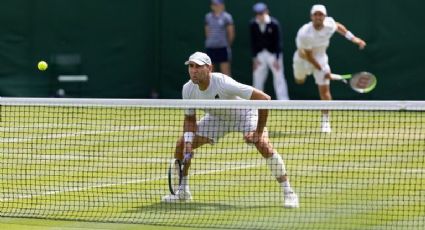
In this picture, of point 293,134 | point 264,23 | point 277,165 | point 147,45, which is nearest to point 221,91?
point 277,165

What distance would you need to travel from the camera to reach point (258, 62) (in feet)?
64.5


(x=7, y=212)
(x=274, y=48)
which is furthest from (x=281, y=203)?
(x=274, y=48)

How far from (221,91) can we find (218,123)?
0.39 m

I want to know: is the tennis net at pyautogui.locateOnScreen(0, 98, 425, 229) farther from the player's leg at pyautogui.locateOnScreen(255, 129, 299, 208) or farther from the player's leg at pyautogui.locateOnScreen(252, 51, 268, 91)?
the player's leg at pyautogui.locateOnScreen(252, 51, 268, 91)

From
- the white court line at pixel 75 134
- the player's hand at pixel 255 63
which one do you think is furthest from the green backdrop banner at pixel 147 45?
the white court line at pixel 75 134

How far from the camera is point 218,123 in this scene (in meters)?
8.87

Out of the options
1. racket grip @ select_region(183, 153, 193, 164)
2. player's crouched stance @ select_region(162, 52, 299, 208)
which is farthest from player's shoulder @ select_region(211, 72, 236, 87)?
racket grip @ select_region(183, 153, 193, 164)

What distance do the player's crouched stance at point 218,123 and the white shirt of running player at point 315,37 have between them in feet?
20.6

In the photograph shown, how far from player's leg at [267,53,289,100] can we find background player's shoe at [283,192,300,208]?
1110 cm

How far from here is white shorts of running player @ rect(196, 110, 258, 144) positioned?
8.75 m

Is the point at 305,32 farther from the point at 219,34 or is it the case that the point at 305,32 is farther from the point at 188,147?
the point at 188,147

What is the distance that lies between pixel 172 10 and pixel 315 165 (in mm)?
10247

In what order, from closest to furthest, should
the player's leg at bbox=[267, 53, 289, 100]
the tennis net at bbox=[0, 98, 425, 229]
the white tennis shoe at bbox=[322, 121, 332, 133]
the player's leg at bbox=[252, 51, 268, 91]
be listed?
the tennis net at bbox=[0, 98, 425, 229], the white tennis shoe at bbox=[322, 121, 332, 133], the player's leg at bbox=[267, 53, 289, 100], the player's leg at bbox=[252, 51, 268, 91]

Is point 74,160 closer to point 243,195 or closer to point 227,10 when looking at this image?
point 243,195
